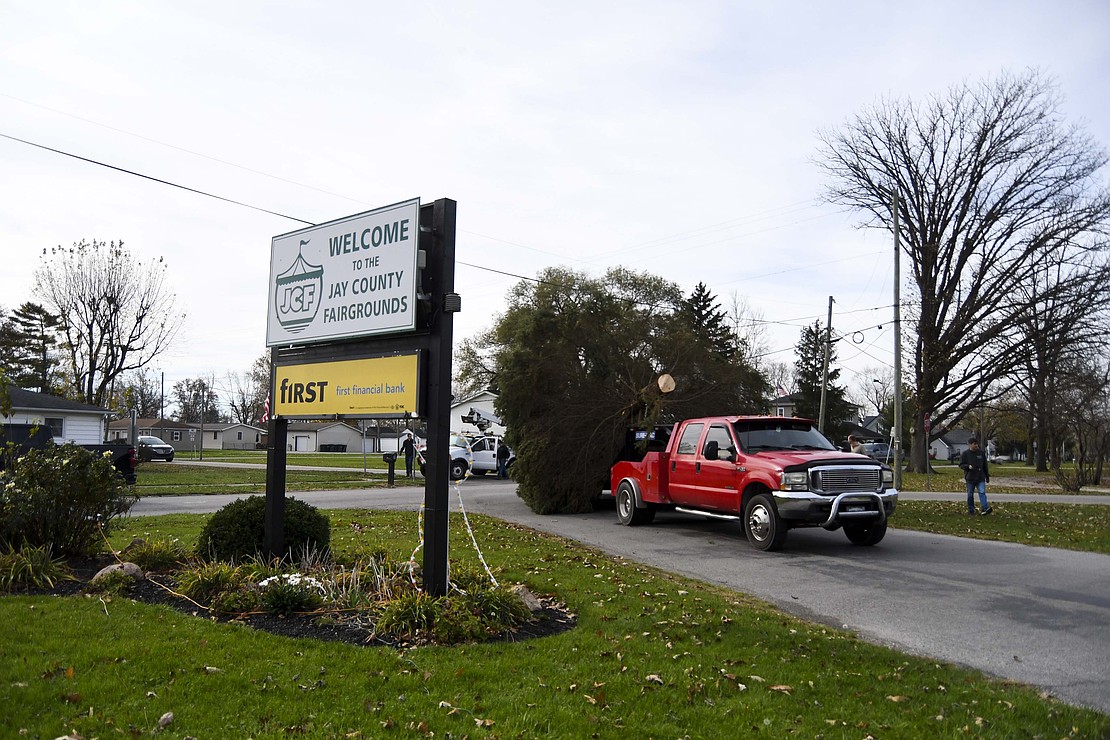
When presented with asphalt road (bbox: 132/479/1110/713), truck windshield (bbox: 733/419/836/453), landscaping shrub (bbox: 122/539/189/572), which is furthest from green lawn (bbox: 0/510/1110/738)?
truck windshield (bbox: 733/419/836/453)

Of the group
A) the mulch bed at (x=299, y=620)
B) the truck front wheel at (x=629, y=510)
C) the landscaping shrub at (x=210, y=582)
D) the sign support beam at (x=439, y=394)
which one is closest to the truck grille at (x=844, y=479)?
the truck front wheel at (x=629, y=510)

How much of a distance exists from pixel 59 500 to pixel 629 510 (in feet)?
32.0

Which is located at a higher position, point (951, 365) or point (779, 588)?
point (951, 365)

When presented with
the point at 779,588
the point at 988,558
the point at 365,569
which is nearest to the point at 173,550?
the point at 365,569

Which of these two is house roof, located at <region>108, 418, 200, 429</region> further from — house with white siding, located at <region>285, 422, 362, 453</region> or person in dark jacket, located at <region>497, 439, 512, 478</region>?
person in dark jacket, located at <region>497, 439, 512, 478</region>

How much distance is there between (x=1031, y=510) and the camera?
64.4 ft

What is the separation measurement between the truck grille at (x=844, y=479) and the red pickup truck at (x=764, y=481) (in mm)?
14

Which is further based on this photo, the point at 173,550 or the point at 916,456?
the point at 916,456

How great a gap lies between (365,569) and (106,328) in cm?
3692

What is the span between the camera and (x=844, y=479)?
12141mm

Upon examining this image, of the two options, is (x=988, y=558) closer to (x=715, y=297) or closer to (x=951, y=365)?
(x=951, y=365)

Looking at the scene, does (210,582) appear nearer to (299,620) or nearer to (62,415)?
(299,620)

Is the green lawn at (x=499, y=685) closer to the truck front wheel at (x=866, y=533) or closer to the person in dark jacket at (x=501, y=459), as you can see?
the truck front wheel at (x=866, y=533)

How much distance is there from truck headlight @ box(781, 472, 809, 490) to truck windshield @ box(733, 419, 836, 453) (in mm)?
1264
